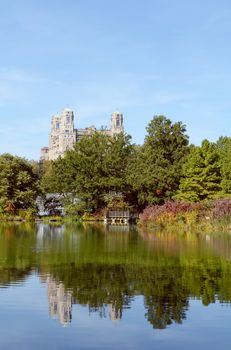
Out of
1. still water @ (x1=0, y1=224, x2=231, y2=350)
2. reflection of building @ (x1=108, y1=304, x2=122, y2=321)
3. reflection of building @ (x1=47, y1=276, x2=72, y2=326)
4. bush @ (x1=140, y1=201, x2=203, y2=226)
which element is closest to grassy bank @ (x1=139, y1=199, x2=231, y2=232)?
bush @ (x1=140, y1=201, x2=203, y2=226)

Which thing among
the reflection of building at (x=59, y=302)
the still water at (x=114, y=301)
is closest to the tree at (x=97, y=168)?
the still water at (x=114, y=301)

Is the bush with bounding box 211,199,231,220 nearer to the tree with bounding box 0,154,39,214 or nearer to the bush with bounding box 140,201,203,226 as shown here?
the bush with bounding box 140,201,203,226

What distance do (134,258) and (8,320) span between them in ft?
30.6

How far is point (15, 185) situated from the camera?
56.9 metres

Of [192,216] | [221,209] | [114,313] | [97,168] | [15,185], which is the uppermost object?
[97,168]

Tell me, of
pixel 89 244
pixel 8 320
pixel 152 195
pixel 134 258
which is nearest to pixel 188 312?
pixel 8 320

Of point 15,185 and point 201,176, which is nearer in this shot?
point 201,176

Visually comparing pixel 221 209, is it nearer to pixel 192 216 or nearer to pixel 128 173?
pixel 192 216

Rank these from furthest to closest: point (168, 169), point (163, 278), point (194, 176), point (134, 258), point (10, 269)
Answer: point (168, 169) → point (194, 176) → point (134, 258) → point (10, 269) → point (163, 278)

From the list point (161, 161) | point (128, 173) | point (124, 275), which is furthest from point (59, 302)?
point (128, 173)

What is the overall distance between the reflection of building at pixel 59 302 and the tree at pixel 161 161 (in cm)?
3302

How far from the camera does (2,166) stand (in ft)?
182

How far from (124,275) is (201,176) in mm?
29284

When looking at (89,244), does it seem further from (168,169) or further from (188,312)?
(168,169)
